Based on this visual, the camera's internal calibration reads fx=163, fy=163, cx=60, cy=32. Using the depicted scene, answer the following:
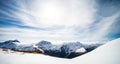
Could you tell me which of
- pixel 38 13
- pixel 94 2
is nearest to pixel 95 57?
pixel 94 2

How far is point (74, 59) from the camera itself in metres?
2.15

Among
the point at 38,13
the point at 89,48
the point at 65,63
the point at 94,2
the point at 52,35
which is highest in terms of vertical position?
the point at 94,2

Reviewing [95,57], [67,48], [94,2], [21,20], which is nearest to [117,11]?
[94,2]

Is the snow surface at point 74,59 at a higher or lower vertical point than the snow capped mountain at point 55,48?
lower

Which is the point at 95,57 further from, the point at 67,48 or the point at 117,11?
the point at 117,11

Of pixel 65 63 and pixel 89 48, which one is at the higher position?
pixel 89 48

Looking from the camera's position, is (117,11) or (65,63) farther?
(117,11)

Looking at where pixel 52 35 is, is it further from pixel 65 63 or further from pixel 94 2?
pixel 94 2

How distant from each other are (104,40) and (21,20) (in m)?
1.15

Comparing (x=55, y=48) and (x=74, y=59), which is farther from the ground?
(x=55, y=48)

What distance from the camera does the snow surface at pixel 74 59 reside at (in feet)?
6.95

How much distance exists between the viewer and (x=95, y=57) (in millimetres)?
2139

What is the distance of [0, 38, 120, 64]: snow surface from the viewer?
83.4 inches

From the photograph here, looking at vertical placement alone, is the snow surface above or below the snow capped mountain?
below
